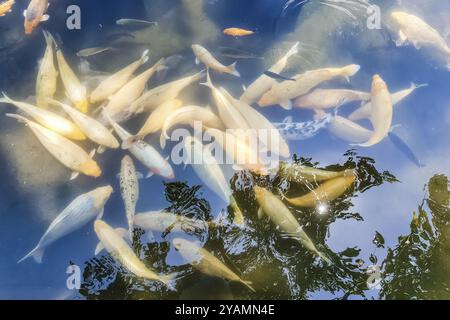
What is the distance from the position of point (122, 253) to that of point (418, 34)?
2.90 m

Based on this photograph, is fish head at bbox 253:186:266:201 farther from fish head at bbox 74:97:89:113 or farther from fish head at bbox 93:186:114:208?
fish head at bbox 74:97:89:113

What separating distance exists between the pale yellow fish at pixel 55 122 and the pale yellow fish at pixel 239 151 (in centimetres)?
99

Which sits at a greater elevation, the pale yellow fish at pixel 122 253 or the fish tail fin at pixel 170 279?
the pale yellow fish at pixel 122 253

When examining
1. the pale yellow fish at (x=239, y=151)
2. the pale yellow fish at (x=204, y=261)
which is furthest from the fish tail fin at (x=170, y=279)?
the pale yellow fish at (x=239, y=151)

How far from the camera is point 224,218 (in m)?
3.36

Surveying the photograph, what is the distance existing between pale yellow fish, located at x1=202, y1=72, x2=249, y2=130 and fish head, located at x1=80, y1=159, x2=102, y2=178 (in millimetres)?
997

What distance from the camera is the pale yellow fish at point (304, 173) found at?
3.39 m

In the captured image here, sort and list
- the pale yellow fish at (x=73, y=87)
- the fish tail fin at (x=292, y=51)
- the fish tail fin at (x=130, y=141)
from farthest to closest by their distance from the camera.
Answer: the fish tail fin at (x=292, y=51) < the pale yellow fish at (x=73, y=87) < the fish tail fin at (x=130, y=141)

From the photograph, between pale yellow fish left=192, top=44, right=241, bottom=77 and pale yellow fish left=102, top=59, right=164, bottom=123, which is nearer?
pale yellow fish left=102, top=59, right=164, bottom=123

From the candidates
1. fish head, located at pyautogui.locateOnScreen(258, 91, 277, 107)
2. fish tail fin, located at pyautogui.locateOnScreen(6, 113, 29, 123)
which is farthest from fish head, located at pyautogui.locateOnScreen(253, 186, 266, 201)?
fish tail fin, located at pyautogui.locateOnScreen(6, 113, 29, 123)

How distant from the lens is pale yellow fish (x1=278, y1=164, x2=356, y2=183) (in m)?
3.39

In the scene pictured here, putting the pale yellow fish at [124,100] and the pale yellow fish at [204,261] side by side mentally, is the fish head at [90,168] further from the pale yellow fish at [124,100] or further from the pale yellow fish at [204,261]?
the pale yellow fish at [204,261]
